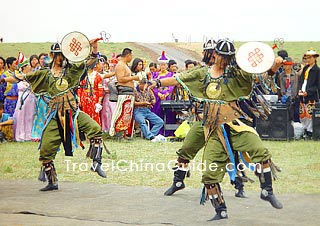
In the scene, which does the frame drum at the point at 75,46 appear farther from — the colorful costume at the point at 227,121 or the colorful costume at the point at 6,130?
the colorful costume at the point at 6,130

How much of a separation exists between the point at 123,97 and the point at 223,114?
527 centimetres

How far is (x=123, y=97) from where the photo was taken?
11.0 m

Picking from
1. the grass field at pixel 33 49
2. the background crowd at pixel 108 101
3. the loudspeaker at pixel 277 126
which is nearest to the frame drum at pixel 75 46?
the background crowd at pixel 108 101

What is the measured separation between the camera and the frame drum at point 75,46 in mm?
6902

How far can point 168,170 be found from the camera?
823 cm

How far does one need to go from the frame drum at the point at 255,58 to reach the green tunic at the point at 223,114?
7.1 inches

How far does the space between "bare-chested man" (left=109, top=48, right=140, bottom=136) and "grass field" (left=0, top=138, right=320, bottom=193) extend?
311mm

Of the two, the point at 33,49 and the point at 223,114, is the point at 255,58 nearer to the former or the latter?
the point at 223,114

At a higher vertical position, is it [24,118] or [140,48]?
[140,48]

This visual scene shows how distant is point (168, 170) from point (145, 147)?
7.44 ft

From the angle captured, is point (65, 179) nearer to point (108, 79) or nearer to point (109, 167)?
point (109, 167)

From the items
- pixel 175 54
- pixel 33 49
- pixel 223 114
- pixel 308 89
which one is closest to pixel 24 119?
pixel 308 89

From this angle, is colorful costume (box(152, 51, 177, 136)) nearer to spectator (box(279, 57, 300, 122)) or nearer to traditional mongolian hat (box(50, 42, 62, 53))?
spectator (box(279, 57, 300, 122))

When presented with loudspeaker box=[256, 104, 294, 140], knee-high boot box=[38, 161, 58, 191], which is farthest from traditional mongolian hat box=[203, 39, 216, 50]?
loudspeaker box=[256, 104, 294, 140]
